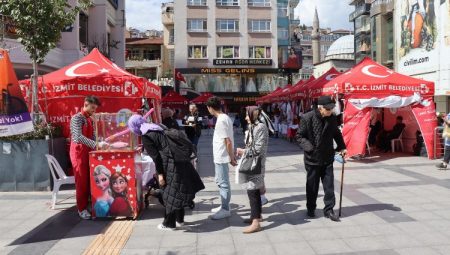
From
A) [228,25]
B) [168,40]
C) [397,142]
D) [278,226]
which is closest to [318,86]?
[397,142]

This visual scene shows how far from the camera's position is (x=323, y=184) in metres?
6.62

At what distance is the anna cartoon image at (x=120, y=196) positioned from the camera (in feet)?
21.8

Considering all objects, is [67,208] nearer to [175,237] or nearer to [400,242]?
[175,237]

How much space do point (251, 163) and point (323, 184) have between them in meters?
1.28

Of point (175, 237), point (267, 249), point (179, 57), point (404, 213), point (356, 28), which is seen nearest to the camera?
point (267, 249)

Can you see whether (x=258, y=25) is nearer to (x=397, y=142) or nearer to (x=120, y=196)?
(x=397, y=142)

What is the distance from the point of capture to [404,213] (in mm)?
6824

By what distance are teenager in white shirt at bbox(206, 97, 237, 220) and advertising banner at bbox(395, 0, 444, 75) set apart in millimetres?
27601

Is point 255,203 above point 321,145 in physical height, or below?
below

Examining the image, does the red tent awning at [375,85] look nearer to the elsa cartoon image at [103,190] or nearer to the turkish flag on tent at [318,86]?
the turkish flag on tent at [318,86]

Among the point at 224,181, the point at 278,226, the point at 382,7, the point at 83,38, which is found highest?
the point at 382,7

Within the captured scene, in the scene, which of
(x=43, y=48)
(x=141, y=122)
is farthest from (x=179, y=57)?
(x=141, y=122)

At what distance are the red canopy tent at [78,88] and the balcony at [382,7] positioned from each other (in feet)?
138

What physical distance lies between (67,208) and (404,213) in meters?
5.26
